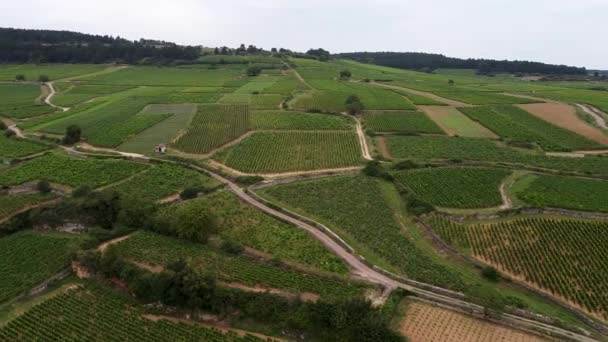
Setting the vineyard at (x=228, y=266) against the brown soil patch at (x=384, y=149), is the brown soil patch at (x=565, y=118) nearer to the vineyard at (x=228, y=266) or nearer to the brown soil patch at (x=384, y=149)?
the brown soil patch at (x=384, y=149)

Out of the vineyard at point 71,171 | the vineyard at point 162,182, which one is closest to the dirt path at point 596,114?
the vineyard at point 162,182

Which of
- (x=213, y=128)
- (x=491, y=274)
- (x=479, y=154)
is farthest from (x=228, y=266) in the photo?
(x=479, y=154)

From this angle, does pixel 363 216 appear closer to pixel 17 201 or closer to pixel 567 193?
pixel 567 193

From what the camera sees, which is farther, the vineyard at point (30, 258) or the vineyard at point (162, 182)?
the vineyard at point (162, 182)

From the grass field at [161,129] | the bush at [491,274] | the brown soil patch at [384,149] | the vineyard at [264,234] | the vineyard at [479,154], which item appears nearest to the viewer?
the bush at [491,274]

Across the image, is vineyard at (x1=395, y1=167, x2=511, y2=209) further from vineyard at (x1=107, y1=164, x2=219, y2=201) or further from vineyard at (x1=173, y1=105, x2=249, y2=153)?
vineyard at (x1=173, y1=105, x2=249, y2=153)
